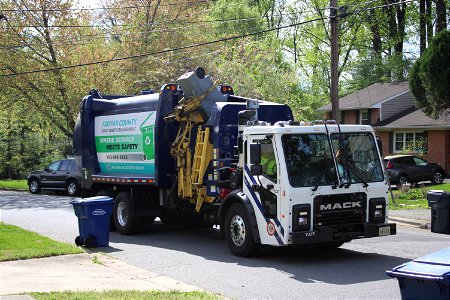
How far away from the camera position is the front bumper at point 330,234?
10359 mm

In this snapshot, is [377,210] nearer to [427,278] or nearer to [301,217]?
[301,217]

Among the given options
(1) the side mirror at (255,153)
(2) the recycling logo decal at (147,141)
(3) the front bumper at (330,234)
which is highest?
(2) the recycling logo decal at (147,141)

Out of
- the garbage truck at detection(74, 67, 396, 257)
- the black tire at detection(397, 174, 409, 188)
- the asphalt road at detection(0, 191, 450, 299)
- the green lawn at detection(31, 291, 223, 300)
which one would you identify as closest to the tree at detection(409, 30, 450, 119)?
the black tire at detection(397, 174, 409, 188)

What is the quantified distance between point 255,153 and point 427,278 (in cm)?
574

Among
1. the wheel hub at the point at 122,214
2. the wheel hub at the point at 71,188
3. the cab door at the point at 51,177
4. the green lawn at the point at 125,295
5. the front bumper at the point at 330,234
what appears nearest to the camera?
the green lawn at the point at 125,295

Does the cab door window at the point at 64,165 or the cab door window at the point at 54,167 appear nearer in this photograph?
the cab door window at the point at 64,165

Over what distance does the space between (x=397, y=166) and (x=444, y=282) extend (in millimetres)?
24466

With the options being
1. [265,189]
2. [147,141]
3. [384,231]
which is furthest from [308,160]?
[147,141]

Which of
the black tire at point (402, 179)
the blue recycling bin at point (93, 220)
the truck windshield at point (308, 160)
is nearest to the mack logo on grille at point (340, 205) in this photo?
the truck windshield at point (308, 160)

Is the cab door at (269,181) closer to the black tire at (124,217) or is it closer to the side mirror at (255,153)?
the side mirror at (255,153)

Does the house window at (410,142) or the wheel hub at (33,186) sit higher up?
the house window at (410,142)

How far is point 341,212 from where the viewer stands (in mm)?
10852

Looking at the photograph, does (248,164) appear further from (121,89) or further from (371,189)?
(121,89)

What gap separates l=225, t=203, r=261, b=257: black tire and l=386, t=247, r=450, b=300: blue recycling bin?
218 inches
